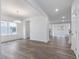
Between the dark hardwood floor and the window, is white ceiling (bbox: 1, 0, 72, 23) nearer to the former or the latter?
the window

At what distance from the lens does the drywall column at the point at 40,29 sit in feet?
19.8

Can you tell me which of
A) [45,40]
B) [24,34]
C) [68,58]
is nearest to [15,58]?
[68,58]

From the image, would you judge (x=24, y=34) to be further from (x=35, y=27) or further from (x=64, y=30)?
(x=64, y=30)

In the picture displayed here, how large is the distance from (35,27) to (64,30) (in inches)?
427

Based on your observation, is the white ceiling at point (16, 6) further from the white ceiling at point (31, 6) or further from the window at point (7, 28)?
the window at point (7, 28)

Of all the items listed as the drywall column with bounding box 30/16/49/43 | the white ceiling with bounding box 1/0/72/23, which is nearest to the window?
the white ceiling with bounding box 1/0/72/23

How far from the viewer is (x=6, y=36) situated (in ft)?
20.9

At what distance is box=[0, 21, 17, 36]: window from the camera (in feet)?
19.9

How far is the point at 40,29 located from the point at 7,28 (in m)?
3.32

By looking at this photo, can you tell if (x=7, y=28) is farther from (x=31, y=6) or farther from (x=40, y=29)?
(x=31, y=6)

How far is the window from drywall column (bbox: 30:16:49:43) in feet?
7.11

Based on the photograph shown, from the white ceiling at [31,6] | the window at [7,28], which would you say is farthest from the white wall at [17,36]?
the white ceiling at [31,6]

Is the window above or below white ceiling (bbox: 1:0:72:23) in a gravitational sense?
below

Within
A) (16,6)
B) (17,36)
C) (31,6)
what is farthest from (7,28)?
(31,6)
